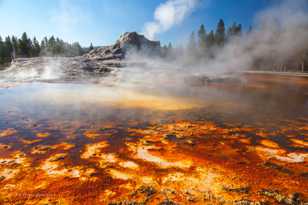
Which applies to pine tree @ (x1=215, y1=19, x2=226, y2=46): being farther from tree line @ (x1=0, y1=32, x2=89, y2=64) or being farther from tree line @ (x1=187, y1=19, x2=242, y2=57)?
tree line @ (x1=0, y1=32, x2=89, y2=64)

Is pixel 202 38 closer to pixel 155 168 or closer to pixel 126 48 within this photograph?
pixel 126 48

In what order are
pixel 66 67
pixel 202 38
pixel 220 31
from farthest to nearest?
1. pixel 202 38
2. pixel 220 31
3. pixel 66 67

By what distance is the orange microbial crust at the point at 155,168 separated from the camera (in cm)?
209

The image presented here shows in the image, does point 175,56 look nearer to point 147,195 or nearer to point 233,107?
point 233,107

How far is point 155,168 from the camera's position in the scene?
104 inches

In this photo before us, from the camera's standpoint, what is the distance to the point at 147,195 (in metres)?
2.09

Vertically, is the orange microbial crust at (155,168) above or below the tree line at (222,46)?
below

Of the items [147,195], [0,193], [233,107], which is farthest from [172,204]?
[233,107]

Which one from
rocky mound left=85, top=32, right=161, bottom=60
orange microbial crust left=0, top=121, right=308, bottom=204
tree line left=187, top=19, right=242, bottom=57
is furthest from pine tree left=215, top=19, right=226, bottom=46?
orange microbial crust left=0, top=121, right=308, bottom=204

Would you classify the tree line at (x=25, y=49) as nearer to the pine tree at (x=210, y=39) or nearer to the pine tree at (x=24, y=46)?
the pine tree at (x=24, y=46)

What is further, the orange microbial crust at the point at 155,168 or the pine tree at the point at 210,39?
the pine tree at the point at 210,39

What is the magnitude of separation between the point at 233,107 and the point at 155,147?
4.31 m

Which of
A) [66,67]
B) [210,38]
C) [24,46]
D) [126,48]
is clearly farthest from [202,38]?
[24,46]

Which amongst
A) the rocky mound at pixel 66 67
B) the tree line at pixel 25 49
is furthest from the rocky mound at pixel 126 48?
the tree line at pixel 25 49
